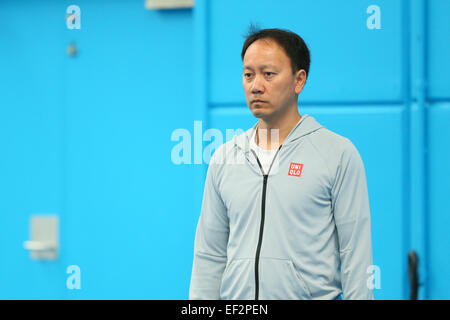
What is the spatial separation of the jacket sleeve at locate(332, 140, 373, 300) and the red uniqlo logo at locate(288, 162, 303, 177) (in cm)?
10

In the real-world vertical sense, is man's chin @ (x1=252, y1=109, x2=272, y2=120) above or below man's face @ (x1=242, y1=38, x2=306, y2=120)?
below

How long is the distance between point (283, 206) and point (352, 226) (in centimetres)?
19

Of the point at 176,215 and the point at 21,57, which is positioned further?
the point at 21,57

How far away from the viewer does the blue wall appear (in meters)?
2.20

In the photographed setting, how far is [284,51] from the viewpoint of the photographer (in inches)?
63.9

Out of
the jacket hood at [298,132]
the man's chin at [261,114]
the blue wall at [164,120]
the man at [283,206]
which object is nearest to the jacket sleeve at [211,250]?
the man at [283,206]

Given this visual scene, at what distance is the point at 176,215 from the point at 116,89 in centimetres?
69

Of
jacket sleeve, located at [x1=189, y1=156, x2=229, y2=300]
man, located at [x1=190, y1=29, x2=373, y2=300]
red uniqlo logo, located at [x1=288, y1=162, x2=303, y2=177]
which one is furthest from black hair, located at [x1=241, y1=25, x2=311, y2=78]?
jacket sleeve, located at [x1=189, y1=156, x2=229, y2=300]

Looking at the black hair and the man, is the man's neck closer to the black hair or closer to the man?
the man

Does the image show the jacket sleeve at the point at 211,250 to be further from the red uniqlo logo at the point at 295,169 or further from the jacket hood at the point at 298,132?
the red uniqlo logo at the point at 295,169

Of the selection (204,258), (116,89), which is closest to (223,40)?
(116,89)

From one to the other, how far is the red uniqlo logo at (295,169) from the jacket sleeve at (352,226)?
10cm

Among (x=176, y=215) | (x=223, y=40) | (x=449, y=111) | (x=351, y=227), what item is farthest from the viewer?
(x=176, y=215)
